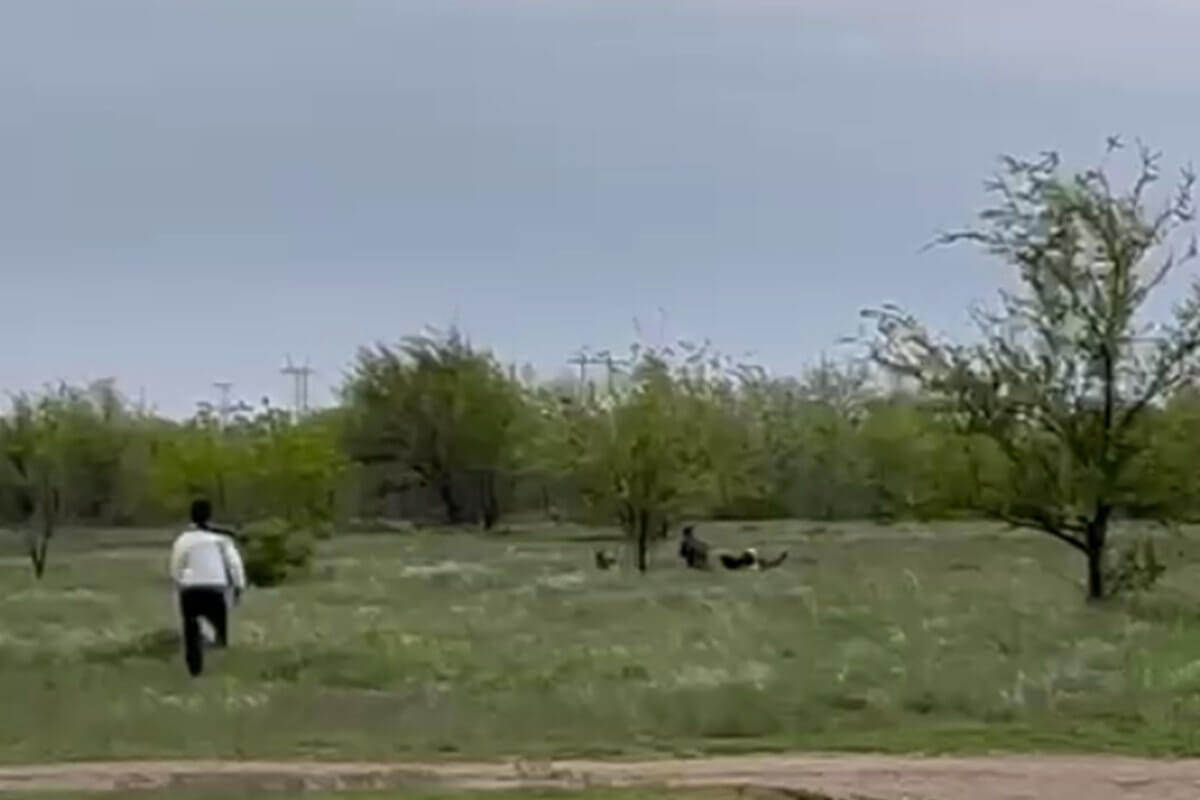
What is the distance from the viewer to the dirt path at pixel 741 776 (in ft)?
47.3

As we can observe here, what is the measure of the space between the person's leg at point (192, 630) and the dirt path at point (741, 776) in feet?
12.3

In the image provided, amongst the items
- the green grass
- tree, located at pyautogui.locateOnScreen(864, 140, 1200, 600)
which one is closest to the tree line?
tree, located at pyautogui.locateOnScreen(864, 140, 1200, 600)

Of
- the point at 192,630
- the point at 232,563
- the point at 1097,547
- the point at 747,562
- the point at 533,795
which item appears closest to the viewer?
the point at 533,795

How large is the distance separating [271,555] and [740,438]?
2218 centimetres

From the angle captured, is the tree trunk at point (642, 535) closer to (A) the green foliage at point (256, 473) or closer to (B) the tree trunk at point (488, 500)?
(A) the green foliage at point (256, 473)

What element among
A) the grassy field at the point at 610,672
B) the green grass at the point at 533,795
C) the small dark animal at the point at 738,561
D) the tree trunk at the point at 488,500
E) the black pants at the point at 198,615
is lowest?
the green grass at the point at 533,795

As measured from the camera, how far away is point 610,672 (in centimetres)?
2150

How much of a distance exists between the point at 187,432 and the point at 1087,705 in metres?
45.2

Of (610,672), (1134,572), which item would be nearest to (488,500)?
(1134,572)

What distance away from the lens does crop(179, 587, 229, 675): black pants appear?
1971cm

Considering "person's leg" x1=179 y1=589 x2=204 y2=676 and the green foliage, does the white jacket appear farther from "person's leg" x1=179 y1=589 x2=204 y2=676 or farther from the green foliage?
the green foliage

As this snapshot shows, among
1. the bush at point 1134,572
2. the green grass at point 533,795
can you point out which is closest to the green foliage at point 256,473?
the bush at point 1134,572

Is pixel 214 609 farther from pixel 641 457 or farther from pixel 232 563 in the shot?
pixel 641 457

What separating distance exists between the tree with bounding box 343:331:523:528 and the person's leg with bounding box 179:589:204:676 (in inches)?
2101
